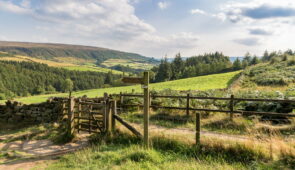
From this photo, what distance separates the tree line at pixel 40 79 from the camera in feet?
313

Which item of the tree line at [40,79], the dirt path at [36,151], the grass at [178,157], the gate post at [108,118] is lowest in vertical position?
the dirt path at [36,151]

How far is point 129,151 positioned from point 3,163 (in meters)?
4.34

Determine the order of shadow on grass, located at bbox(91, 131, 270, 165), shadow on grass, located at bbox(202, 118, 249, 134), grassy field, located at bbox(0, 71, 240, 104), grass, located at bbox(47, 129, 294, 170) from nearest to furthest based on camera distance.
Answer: grass, located at bbox(47, 129, 294, 170) < shadow on grass, located at bbox(91, 131, 270, 165) < shadow on grass, located at bbox(202, 118, 249, 134) < grassy field, located at bbox(0, 71, 240, 104)

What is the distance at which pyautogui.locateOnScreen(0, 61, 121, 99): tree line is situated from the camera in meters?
95.2

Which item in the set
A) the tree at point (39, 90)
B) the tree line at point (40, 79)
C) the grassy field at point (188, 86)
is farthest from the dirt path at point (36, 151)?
the tree at point (39, 90)

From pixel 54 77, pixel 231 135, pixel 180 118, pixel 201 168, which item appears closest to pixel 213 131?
pixel 231 135

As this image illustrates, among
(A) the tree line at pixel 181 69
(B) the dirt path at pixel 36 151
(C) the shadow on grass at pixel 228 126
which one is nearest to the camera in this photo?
(B) the dirt path at pixel 36 151

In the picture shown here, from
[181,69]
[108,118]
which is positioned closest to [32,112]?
[108,118]

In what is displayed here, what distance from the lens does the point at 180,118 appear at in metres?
10.8

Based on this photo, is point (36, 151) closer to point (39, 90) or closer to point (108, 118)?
point (108, 118)

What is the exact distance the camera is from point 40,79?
4321 inches

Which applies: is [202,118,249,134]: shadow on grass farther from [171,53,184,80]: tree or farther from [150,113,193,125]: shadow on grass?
[171,53,184,80]: tree

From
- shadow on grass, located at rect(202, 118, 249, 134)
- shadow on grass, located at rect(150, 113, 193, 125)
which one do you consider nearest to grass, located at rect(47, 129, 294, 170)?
shadow on grass, located at rect(202, 118, 249, 134)

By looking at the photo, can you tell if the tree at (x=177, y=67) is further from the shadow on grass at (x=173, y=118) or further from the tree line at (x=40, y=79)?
the shadow on grass at (x=173, y=118)
